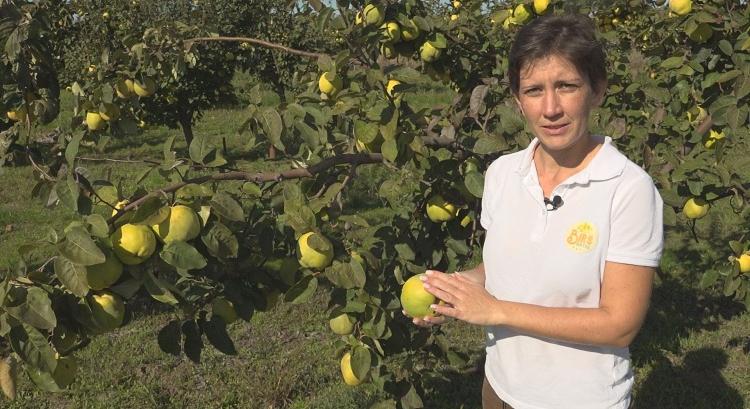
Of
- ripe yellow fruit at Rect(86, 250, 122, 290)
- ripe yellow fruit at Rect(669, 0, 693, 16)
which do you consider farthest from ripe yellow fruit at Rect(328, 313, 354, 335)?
ripe yellow fruit at Rect(669, 0, 693, 16)

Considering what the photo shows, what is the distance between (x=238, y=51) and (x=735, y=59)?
687 cm

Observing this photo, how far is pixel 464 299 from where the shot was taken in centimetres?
116

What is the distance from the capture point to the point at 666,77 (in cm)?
284

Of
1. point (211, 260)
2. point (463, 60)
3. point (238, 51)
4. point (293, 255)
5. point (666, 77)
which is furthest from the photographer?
point (238, 51)

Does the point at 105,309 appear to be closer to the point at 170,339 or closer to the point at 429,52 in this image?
the point at 170,339

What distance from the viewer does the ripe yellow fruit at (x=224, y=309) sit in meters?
1.55

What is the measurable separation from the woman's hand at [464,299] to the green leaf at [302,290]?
1.08 ft

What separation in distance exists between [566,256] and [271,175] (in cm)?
65

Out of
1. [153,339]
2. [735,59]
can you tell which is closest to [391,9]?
[735,59]

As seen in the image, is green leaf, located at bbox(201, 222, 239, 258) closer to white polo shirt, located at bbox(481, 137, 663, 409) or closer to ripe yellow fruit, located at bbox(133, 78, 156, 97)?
white polo shirt, located at bbox(481, 137, 663, 409)

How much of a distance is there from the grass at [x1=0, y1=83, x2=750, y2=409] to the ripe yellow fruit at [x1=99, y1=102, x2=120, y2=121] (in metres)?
0.28

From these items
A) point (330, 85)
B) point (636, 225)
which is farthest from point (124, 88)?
point (636, 225)

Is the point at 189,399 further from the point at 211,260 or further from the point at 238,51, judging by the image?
the point at 238,51

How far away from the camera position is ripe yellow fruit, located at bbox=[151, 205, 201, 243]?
124 cm
